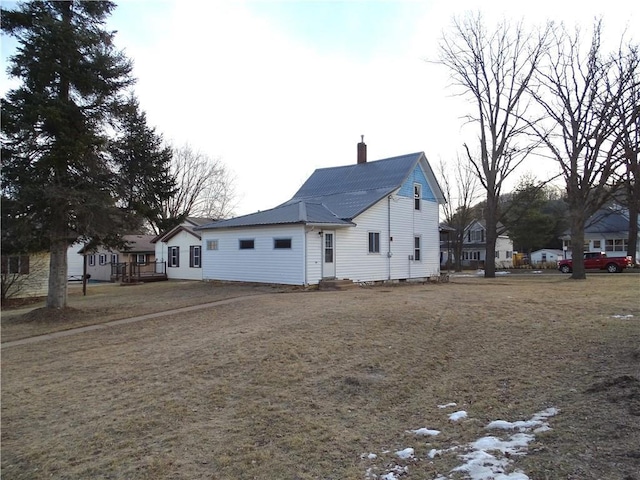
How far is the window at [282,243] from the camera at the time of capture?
67.6 feet

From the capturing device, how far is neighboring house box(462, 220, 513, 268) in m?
57.4

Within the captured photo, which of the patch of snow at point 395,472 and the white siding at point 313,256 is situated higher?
the white siding at point 313,256

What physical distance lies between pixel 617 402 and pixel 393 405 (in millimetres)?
2404

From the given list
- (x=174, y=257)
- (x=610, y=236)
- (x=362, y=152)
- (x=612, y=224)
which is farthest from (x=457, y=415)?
(x=612, y=224)

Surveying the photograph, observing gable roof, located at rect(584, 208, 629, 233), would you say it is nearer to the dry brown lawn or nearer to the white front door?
the white front door

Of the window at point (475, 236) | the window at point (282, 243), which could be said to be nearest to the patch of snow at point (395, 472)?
the window at point (282, 243)

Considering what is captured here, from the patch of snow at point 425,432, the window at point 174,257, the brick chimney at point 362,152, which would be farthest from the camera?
the window at point 174,257

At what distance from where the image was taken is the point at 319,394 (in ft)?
20.2

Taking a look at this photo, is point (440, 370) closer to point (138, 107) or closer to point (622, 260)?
point (138, 107)

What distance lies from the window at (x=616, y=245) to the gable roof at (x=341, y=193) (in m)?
29.2

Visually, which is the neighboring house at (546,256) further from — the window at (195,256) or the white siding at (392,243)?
the window at (195,256)

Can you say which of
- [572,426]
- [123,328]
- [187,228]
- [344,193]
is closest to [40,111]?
[123,328]

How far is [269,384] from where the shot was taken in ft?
21.5

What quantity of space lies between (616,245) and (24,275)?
50.9m
